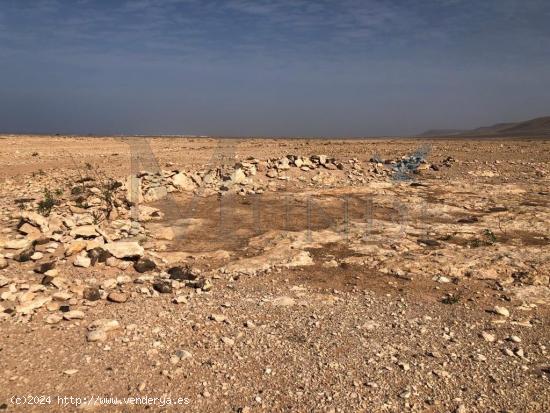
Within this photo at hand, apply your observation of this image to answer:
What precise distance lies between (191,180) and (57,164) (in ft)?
27.1

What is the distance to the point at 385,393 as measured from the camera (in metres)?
4.01

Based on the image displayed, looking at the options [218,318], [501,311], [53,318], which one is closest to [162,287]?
[218,318]

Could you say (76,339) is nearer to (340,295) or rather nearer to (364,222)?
(340,295)

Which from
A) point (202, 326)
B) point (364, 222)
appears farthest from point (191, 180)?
point (202, 326)

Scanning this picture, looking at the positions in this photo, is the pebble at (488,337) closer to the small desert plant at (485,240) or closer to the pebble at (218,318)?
the pebble at (218,318)

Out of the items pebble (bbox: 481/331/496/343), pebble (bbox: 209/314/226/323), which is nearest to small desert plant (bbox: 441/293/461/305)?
pebble (bbox: 481/331/496/343)

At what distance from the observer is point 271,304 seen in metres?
5.86

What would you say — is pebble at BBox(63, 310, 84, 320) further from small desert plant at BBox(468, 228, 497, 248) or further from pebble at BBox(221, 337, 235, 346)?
small desert plant at BBox(468, 228, 497, 248)

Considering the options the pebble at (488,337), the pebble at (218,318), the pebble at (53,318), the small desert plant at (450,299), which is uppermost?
the pebble at (53,318)

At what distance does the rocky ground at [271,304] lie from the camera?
13.3 feet

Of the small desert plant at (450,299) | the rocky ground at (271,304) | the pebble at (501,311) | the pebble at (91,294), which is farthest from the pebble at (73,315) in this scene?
the pebble at (501,311)

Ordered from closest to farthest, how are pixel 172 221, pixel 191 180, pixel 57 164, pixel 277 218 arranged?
pixel 172 221 < pixel 277 218 < pixel 191 180 < pixel 57 164

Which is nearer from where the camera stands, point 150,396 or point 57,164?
point 150,396

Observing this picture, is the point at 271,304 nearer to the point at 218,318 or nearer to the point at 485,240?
the point at 218,318
